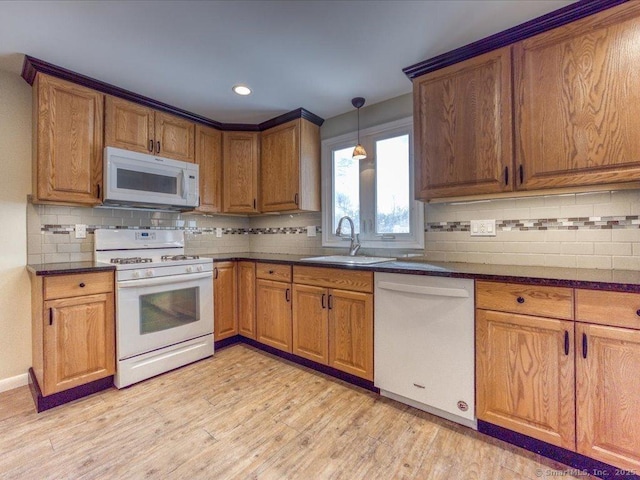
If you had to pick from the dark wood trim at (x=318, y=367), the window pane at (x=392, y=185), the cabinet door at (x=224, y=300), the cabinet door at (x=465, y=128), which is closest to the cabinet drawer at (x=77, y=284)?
the cabinet door at (x=224, y=300)

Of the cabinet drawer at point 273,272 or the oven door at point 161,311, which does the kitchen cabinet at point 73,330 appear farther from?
the cabinet drawer at point 273,272

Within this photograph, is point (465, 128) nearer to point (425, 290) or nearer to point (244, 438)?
point (425, 290)

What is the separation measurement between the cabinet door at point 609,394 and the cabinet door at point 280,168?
2.31 metres

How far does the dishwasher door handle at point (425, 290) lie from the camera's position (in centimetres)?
166

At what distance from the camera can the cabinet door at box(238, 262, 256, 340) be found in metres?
2.84

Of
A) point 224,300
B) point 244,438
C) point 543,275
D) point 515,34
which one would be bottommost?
point 244,438

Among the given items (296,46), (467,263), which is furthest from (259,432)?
(296,46)

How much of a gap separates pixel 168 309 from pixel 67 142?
56.2 inches

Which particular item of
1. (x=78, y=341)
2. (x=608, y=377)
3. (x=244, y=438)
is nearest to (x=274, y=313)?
(x=244, y=438)

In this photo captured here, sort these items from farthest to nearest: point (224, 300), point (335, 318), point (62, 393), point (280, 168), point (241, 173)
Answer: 1. point (241, 173)
2. point (280, 168)
3. point (224, 300)
4. point (335, 318)
5. point (62, 393)

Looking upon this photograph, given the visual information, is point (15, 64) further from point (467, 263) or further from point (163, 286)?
point (467, 263)

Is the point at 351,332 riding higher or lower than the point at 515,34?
lower

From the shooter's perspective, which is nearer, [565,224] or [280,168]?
[565,224]

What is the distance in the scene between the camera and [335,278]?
87.2 inches
